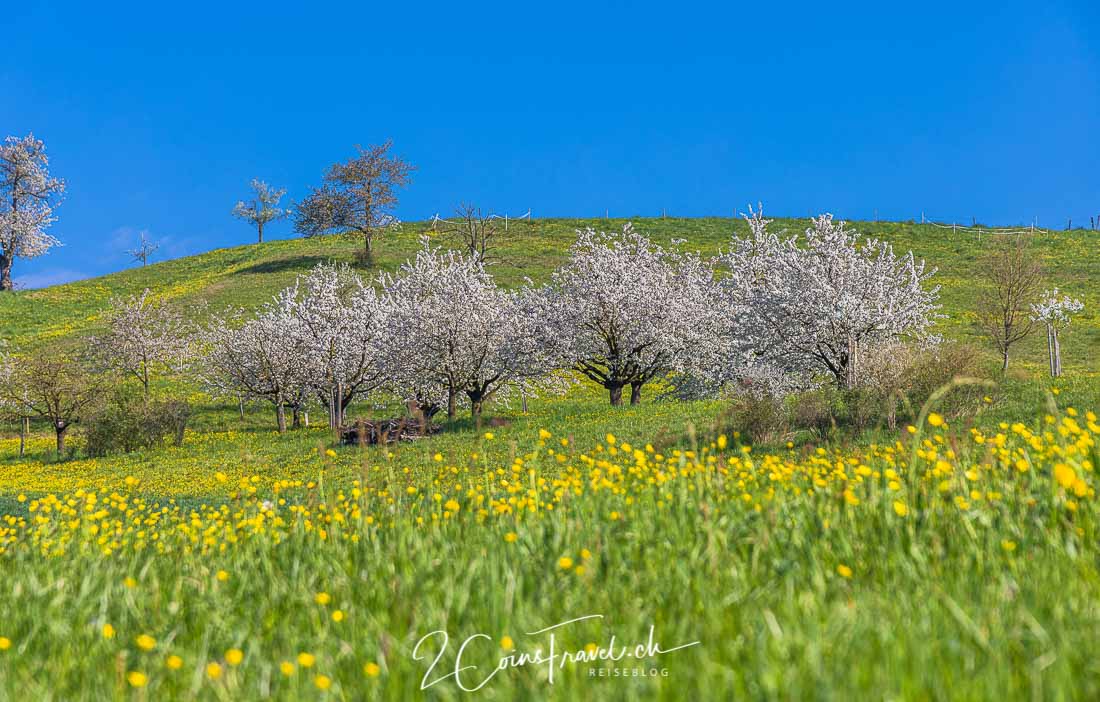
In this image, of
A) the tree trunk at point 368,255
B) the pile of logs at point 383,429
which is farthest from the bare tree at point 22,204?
the pile of logs at point 383,429

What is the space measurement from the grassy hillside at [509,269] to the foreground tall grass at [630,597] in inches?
1756

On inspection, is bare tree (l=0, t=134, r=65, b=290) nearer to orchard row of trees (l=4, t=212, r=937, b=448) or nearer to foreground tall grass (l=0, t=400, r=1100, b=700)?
orchard row of trees (l=4, t=212, r=937, b=448)

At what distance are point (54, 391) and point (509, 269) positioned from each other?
3912 cm

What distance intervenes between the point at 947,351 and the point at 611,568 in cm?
1955

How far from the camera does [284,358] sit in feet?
124

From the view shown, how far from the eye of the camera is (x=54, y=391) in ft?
111

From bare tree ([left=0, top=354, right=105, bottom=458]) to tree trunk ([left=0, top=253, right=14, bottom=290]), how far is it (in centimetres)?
5133

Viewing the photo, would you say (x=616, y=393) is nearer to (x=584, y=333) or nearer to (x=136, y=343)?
(x=584, y=333)

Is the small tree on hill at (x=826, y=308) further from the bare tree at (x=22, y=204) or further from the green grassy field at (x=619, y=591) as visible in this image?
the bare tree at (x=22, y=204)

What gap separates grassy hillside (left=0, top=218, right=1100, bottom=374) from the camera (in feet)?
182

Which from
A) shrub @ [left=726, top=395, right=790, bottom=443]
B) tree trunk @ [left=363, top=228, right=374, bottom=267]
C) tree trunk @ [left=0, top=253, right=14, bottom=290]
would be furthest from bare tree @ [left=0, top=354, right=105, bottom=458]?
tree trunk @ [left=0, top=253, right=14, bottom=290]

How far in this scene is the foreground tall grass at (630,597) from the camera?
312 cm

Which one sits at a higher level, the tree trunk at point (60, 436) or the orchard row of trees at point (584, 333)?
the orchard row of trees at point (584, 333)

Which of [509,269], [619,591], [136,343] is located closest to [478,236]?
[509,269]
